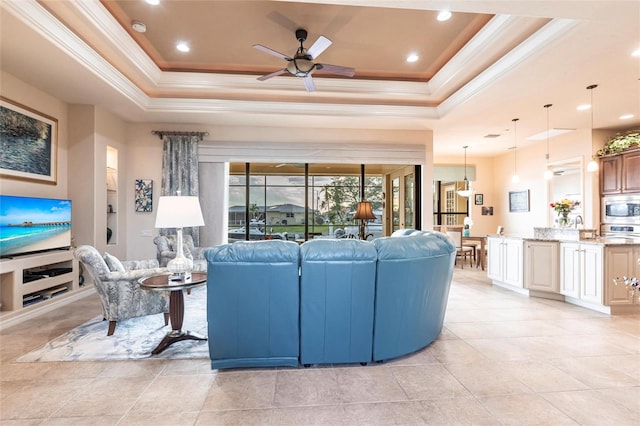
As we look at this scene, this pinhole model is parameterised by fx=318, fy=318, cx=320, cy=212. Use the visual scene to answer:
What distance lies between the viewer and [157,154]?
234 inches

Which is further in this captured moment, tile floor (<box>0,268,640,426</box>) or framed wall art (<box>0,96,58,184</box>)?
framed wall art (<box>0,96,58,184</box>)

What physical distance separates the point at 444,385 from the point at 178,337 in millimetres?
2344

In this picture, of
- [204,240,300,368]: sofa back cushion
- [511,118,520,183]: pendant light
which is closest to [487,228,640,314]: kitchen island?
[511,118,520,183]: pendant light

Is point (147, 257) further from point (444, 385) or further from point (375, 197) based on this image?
point (444, 385)

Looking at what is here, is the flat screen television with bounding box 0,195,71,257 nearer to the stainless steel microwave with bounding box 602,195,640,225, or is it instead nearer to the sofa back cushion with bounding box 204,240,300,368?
the sofa back cushion with bounding box 204,240,300,368

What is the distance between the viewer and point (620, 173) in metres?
5.96

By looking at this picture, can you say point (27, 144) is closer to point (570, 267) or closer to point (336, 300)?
point (336, 300)

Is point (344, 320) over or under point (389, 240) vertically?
under

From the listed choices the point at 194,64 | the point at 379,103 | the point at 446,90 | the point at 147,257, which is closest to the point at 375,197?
the point at 379,103

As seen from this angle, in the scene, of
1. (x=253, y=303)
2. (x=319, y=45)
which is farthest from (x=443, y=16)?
(x=253, y=303)

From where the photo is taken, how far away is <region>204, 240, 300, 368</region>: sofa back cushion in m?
2.43

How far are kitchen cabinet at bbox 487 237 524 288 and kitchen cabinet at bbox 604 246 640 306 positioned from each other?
1.04 metres

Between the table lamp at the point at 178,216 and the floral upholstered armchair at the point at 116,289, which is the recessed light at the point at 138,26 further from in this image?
the floral upholstered armchair at the point at 116,289

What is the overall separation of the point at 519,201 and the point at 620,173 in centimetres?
244
